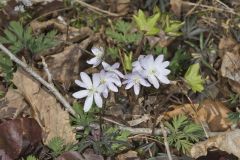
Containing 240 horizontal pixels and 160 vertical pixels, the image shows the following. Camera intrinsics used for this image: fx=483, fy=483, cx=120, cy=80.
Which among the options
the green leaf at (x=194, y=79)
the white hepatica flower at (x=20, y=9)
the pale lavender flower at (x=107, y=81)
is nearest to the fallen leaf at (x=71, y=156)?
the pale lavender flower at (x=107, y=81)

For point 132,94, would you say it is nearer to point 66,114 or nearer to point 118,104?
point 118,104

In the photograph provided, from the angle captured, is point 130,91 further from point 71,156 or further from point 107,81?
point 71,156

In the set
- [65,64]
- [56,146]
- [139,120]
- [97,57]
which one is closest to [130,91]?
[139,120]

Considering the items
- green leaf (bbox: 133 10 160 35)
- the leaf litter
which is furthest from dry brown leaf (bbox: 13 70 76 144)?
green leaf (bbox: 133 10 160 35)

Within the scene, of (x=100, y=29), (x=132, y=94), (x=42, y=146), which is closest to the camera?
(x=42, y=146)

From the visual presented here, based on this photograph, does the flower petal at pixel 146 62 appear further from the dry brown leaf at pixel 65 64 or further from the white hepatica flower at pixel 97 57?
the dry brown leaf at pixel 65 64

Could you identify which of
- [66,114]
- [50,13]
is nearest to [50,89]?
[66,114]
